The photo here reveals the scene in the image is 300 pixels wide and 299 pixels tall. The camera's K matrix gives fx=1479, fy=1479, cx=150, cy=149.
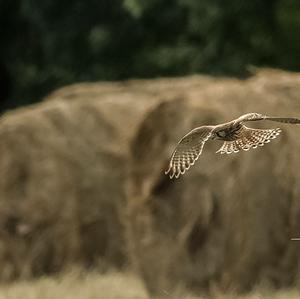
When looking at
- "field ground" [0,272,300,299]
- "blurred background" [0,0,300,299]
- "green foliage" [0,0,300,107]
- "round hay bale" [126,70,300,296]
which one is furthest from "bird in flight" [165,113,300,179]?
"green foliage" [0,0,300,107]

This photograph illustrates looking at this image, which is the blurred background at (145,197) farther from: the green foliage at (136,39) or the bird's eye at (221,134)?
the green foliage at (136,39)

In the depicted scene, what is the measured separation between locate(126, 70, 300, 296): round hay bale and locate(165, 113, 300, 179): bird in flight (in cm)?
765

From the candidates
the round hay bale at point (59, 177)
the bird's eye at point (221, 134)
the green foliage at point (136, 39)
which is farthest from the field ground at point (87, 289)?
the green foliage at point (136, 39)

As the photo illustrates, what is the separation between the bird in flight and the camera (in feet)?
15.0

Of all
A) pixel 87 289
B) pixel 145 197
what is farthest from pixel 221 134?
pixel 145 197

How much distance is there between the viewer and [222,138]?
15.0 feet

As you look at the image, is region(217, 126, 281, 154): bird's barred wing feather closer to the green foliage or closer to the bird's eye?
the bird's eye

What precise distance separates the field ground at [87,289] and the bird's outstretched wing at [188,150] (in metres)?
6.87

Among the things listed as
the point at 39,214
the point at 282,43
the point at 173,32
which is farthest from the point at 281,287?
the point at 173,32

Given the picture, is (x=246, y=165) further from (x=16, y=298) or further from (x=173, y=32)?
(x=173, y=32)

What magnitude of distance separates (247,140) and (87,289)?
8.16 metres

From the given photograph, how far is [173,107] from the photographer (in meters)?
13.5

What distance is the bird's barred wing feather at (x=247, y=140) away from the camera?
14.9ft

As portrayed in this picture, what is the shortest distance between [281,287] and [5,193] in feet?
14.1
